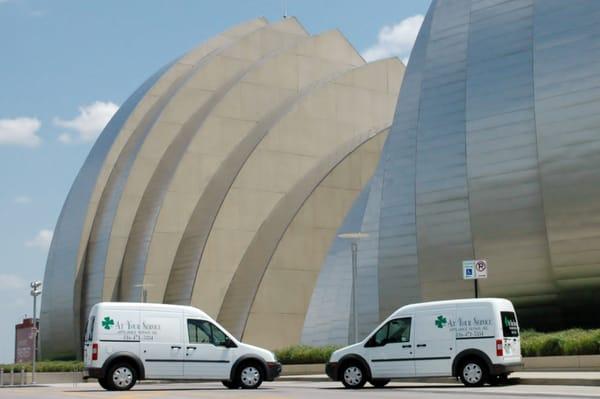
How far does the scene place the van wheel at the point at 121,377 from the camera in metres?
24.4

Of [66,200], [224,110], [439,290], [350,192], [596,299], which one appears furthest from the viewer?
[66,200]

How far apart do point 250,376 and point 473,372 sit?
5.53m

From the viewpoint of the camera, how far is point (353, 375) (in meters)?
24.9

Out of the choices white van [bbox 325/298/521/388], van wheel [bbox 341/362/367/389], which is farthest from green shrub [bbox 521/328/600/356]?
van wheel [bbox 341/362/367/389]

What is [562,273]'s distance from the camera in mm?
32844

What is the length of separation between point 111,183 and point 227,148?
335 inches

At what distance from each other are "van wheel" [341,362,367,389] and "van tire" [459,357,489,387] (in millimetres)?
2546

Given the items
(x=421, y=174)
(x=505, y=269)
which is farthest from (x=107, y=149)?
(x=505, y=269)

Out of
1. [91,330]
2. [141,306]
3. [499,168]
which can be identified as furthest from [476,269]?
[91,330]

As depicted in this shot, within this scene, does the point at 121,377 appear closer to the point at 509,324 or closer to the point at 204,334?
the point at 204,334

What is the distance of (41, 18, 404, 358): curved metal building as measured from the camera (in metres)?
49.9

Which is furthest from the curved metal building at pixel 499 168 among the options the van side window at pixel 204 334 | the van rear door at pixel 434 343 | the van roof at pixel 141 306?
the van roof at pixel 141 306

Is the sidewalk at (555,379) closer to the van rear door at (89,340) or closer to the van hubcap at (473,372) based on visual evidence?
the van hubcap at (473,372)

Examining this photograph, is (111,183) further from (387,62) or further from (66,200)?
(387,62)
